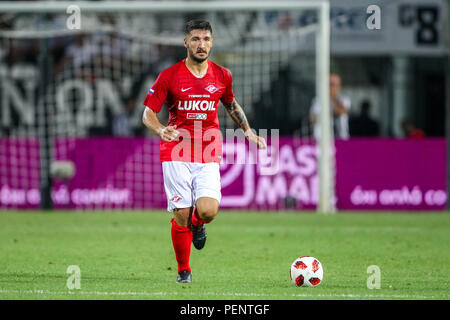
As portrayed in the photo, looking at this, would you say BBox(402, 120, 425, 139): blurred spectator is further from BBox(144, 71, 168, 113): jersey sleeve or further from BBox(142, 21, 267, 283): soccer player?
BBox(144, 71, 168, 113): jersey sleeve

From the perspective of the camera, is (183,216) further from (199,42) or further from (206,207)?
(199,42)

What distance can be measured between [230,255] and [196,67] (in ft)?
9.99

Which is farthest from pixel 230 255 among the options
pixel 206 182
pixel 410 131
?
pixel 410 131

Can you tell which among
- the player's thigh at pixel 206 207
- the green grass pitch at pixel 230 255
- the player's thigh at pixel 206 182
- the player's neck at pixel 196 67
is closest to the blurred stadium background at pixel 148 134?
the green grass pitch at pixel 230 255

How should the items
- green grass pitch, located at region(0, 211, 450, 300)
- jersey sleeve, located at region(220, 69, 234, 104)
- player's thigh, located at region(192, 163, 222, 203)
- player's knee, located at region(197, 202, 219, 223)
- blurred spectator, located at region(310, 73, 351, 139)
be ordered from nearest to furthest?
green grass pitch, located at region(0, 211, 450, 300) < player's knee, located at region(197, 202, 219, 223) < player's thigh, located at region(192, 163, 222, 203) < jersey sleeve, located at region(220, 69, 234, 104) < blurred spectator, located at region(310, 73, 351, 139)

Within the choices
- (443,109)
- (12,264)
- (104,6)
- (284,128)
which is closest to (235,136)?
(284,128)

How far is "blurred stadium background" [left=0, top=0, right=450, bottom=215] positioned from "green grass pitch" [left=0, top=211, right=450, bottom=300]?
731mm

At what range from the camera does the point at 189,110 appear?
8609mm

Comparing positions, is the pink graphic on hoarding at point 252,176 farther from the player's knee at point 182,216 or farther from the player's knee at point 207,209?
the player's knee at point 207,209

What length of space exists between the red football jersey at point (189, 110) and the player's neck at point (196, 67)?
0.10 feet

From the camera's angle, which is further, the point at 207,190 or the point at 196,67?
the point at 196,67

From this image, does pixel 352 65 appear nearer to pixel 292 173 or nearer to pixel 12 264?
pixel 292 173

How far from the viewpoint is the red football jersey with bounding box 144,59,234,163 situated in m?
8.56

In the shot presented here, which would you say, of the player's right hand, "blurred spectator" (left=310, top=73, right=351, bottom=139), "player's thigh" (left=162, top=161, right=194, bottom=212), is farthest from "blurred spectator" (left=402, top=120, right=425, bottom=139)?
the player's right hand
